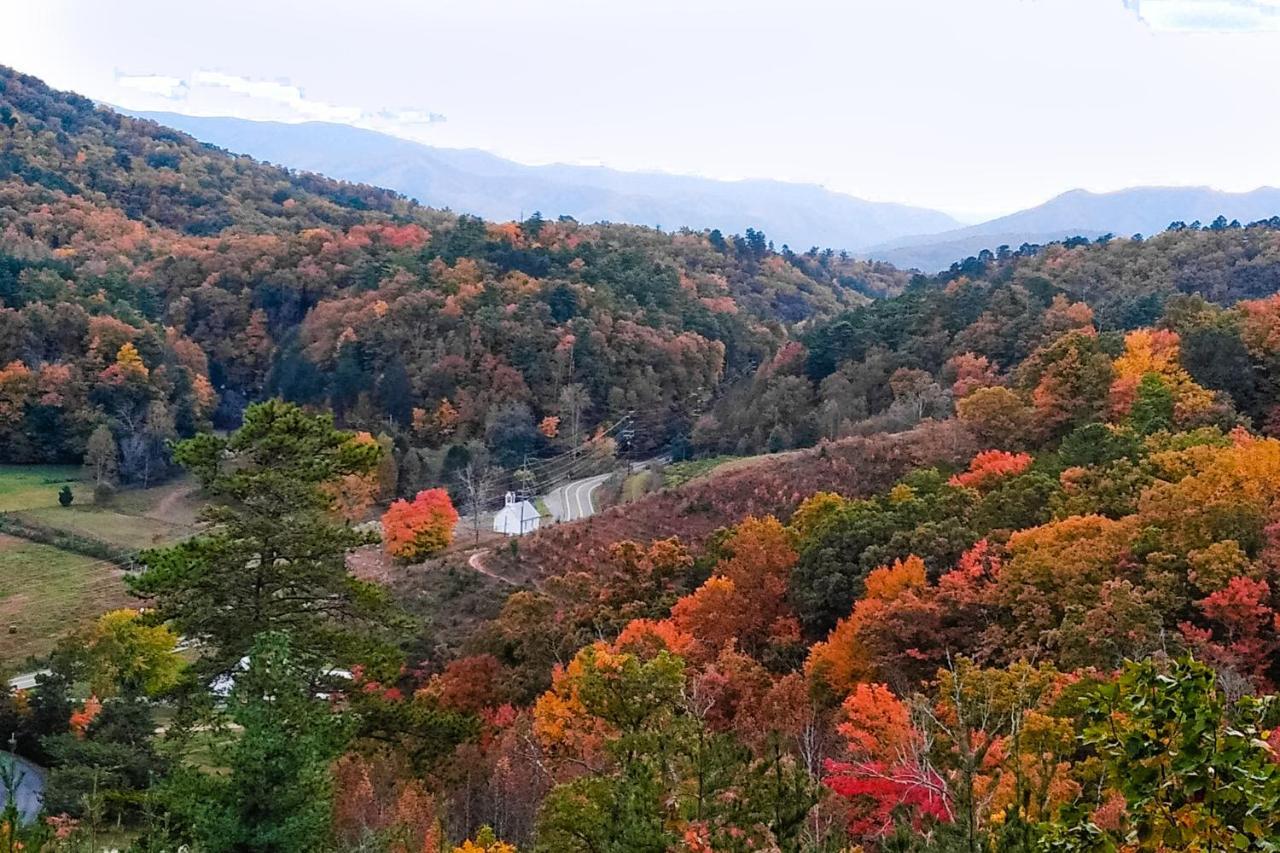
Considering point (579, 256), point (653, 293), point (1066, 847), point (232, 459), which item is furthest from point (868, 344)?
point (1066, 847)

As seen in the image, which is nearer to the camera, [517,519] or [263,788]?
[263,788]

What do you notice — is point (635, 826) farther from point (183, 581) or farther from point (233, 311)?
point (233, 311)

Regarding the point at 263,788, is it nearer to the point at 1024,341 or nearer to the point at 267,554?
the point at 267,554

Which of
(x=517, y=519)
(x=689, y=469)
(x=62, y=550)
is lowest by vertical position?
(x=62, y=550)

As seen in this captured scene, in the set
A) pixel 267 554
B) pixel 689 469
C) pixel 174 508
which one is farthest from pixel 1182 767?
pixel 174 508

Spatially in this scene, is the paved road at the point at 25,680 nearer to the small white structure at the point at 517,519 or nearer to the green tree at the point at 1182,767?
the small white structure at the point at 517,519

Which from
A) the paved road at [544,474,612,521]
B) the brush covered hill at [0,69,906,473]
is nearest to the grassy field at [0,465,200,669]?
the brush covered hill at [0,69,906,473]
